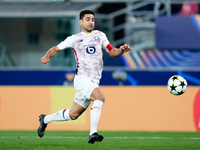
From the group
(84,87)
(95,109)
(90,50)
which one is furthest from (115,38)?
(95,109)

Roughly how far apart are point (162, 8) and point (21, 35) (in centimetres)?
577

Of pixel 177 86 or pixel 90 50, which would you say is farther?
pixel 177 86

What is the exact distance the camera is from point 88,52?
7.38 metres

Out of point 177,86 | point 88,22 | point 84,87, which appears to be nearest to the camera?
Answer: point 84,87

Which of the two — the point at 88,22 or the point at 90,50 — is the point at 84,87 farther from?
the point at 88,22

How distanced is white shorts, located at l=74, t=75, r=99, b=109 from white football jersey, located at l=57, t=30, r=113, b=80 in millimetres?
82

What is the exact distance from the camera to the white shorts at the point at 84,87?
7257 mm

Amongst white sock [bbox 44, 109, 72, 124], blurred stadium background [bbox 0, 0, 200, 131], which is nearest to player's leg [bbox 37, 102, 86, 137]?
white sock [bbox 44, 109, 72, 124]

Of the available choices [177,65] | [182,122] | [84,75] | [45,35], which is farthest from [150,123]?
[45,35]

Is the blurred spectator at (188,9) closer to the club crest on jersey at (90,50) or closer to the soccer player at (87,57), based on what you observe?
the soccer player at (87,57)

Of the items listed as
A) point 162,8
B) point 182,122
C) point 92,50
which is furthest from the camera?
point 162,8

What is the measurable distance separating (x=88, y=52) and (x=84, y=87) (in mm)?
529

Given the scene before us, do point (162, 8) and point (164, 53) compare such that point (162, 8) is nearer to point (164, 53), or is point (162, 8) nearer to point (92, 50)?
point (164, 53)

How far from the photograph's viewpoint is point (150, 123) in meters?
11.7
